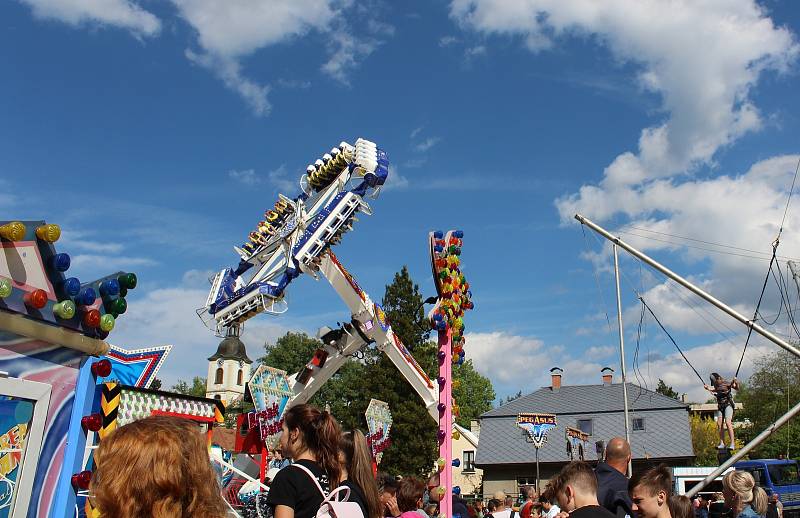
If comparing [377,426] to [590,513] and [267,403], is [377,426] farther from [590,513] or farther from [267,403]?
[590,513]

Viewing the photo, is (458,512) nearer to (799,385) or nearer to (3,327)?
(3,327)

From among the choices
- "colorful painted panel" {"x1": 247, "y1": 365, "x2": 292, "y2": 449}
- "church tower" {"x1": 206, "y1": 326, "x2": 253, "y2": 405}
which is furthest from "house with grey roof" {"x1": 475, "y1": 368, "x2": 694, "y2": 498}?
"church tower" {"x1": 206, "y1": 326, "x2": 253, "y2": 405}

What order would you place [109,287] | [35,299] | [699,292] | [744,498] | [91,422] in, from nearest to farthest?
[35,299], [744,498], [91,422], [109,287], [699,292]

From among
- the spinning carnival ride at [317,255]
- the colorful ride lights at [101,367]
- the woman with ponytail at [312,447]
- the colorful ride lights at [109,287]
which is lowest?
the woman with ponytail at [312,447]

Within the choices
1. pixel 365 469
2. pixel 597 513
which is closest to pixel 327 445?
pixel 365 469

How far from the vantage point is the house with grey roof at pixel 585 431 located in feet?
124

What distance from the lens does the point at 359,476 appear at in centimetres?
417

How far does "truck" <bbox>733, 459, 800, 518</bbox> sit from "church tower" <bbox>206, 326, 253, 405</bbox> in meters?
63.3

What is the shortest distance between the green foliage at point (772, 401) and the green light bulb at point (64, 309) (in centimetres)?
4142

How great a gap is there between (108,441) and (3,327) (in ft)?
12.9

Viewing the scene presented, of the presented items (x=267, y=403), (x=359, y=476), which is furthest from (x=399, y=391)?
(x=359, y=476)

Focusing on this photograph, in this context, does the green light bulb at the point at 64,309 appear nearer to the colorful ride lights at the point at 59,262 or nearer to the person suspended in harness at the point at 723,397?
the colorful ride lights at the point at 59,262

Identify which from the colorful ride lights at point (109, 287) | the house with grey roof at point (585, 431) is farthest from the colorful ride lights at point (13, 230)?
the house with grey roof at point (585, 431)

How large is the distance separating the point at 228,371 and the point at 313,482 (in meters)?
79.2
